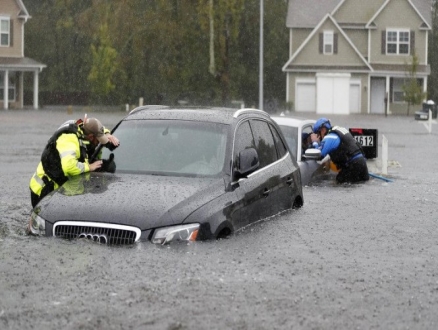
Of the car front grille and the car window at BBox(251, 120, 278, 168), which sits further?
the car window at BBox(251, 120, 278, 168)

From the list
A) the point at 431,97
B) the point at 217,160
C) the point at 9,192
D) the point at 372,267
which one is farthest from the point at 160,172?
the point at 431,97

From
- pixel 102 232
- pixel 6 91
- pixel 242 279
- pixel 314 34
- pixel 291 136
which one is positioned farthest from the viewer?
pixel 314 34

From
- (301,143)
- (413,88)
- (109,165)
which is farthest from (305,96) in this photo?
(109,165)

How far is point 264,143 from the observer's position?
36.6ft

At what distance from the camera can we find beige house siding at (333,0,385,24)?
238 ft

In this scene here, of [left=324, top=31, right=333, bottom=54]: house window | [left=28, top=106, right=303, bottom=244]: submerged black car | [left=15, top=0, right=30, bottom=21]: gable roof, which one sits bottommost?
[left=28, top=106, right=303, bottom=244]: submerged black car

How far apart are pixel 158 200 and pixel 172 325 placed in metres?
2.62

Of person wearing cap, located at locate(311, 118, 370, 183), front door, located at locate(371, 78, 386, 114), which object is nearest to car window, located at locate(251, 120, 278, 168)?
person wearing cap, located at locate(311, 118, 370, 183)

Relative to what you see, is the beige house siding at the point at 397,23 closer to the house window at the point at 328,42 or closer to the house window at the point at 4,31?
the house window at the point at 328,42

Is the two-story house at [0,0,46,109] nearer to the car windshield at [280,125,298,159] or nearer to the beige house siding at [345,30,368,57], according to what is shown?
the beige house siding at [345,30,368,57]

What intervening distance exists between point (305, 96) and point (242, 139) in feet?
196

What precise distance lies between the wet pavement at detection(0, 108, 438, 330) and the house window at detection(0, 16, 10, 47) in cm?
5698

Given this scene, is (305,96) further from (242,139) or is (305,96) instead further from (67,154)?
(67,154)

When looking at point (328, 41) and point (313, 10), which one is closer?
point (328, 41)
